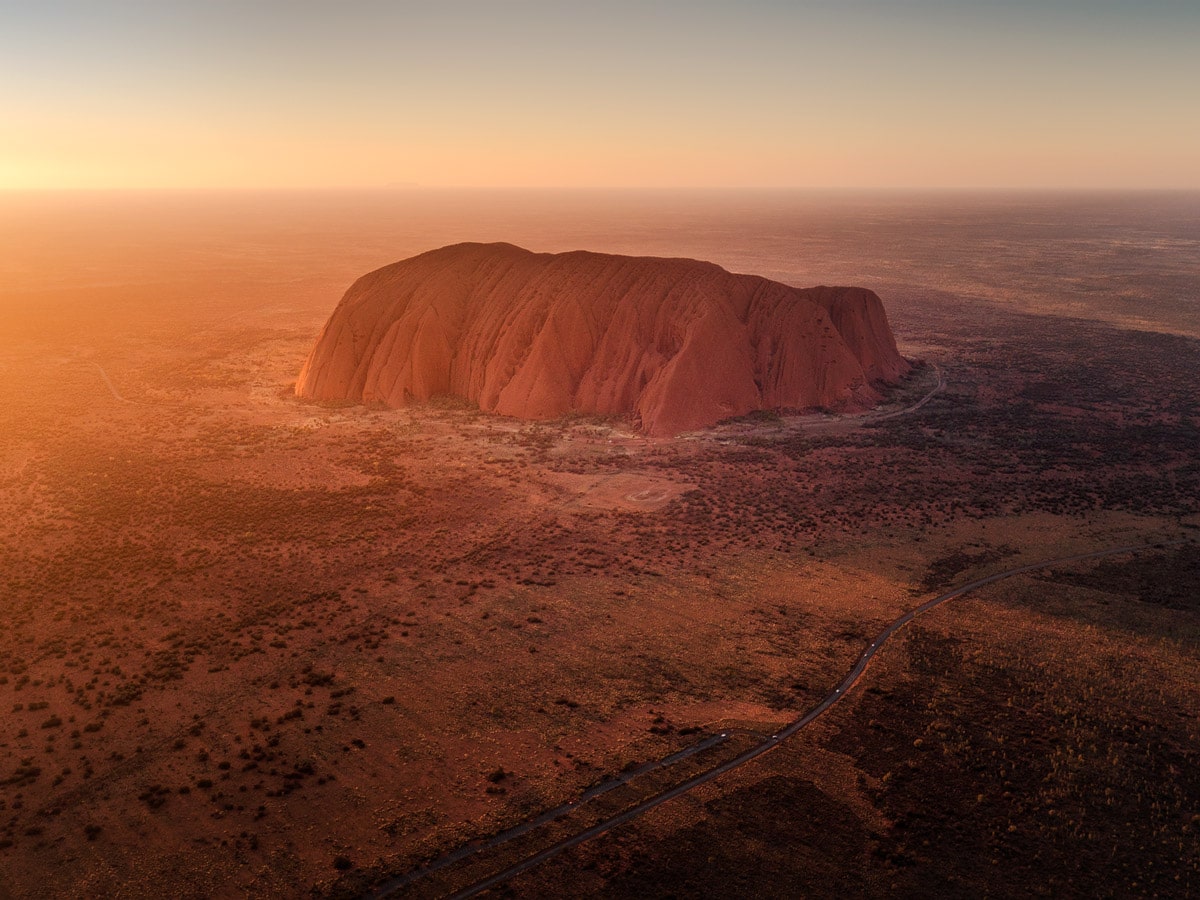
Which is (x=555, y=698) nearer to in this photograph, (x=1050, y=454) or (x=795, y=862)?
(x=795, y=862)

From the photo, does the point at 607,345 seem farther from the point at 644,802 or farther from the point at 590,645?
the point at 644,802

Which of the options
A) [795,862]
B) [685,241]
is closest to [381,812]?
[795,862]

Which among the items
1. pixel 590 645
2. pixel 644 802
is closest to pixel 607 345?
pixel 590 645

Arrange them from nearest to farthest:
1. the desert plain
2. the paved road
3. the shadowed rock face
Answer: the paved road, the desert plain, the shadowed rock face

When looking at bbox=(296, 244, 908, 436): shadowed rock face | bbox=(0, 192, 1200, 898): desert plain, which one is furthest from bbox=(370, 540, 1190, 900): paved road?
bbox=(296, 244, 908, 436): shadowed rock face

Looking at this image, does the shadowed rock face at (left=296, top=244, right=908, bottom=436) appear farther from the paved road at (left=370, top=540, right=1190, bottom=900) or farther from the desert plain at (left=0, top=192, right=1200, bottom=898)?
the paved road at (left=370, top=540, right=1190, bottom=900)
